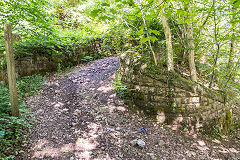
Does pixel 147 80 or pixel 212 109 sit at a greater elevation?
pixel 147 80

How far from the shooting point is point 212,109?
4859mm

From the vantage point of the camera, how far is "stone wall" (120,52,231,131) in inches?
175

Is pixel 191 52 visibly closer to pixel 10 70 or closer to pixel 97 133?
pixel 97 133

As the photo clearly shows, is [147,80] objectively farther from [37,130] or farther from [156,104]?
[37,130]

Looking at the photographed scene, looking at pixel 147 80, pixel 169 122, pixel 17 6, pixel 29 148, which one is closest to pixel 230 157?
pixel 169 122

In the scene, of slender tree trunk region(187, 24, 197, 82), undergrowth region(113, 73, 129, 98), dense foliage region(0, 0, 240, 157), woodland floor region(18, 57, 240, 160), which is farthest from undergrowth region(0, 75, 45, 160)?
slender tree trunk region(187, 24, 197, 82)

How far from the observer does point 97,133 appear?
341 cm

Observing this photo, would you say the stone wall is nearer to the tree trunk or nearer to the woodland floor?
the woodland floor

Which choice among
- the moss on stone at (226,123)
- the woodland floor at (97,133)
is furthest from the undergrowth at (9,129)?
the moss on stone at (226,123)

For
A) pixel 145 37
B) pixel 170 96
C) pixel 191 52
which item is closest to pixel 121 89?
pixel 170 96

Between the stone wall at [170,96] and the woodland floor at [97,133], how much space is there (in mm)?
488

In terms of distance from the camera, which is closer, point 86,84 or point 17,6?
point 17,6

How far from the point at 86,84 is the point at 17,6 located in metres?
3.67

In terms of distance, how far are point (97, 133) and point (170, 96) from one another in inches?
105
